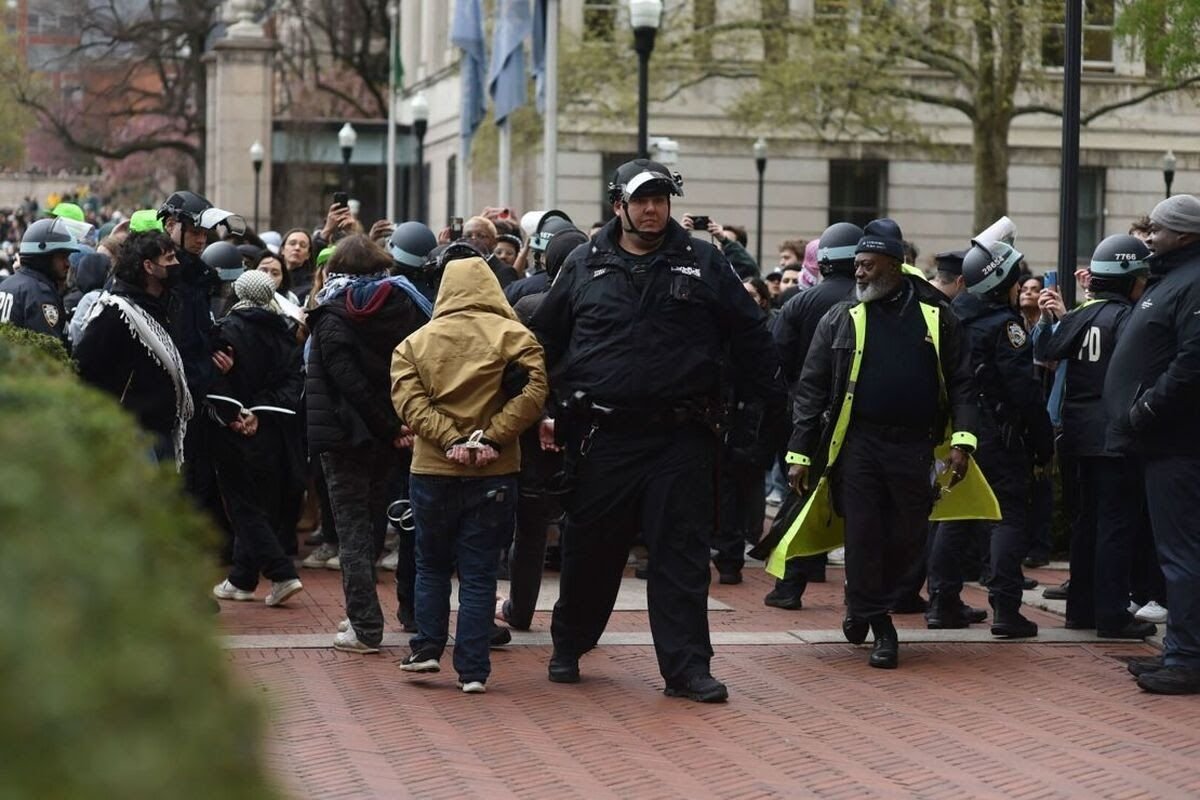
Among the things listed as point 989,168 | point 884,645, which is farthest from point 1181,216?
point 989,168

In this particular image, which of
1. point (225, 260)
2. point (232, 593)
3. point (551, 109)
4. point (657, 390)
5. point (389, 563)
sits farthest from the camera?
point (551, 109)

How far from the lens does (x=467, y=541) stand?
336 inches

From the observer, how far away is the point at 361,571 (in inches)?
369

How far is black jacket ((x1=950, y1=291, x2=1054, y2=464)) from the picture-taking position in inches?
399

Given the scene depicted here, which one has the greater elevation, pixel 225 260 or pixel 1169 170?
pixel 1169 170

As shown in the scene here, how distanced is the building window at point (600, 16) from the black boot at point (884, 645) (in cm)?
3047

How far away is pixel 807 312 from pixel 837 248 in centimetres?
40

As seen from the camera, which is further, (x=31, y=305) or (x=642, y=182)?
(x=31, y=305)

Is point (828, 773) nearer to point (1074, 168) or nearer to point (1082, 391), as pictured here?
point (1082, 391)

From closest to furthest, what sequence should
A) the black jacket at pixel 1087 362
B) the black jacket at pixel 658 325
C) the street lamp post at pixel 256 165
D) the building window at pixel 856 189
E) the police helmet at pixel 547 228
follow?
1. the black jacket at pixel 658 325
2. the black jacket at pixel 1087 362
3. the police helmet at pixel 547 228
4. the building window at pixel 856 189
5. the street lamp post at pixel 256 165

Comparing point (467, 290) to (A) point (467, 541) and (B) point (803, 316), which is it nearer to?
(A) point (467, 541)

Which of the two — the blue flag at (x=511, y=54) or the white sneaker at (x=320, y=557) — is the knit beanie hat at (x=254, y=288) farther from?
the blue flag at (x=511, y=54)

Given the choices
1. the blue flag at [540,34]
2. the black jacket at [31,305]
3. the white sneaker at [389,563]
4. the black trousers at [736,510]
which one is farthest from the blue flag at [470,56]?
the black jacket at [31,305]

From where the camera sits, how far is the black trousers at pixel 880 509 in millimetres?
9258
